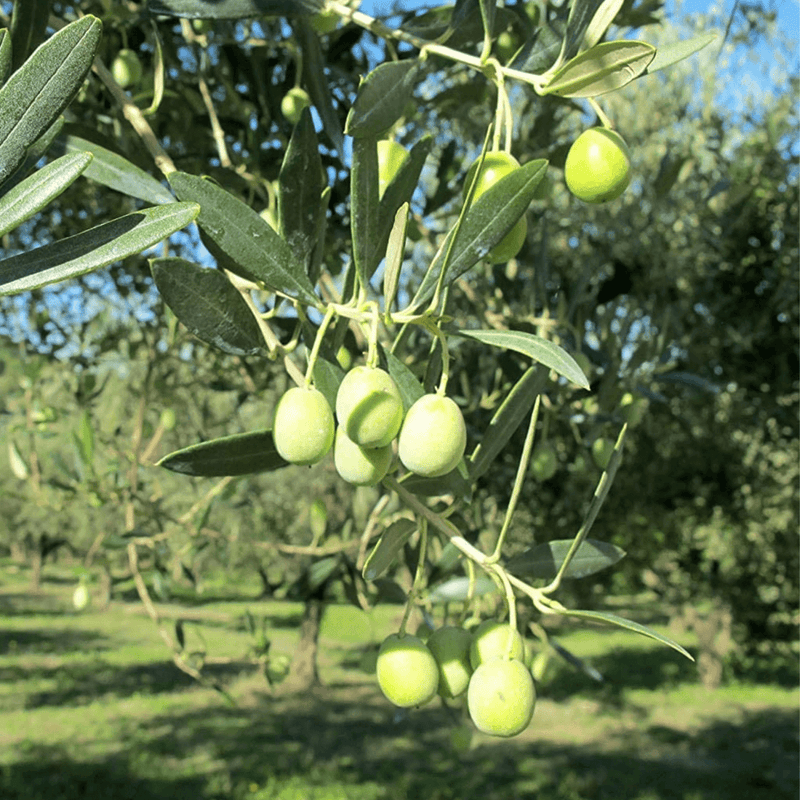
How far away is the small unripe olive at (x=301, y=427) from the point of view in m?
0.64

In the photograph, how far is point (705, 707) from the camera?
10.6m

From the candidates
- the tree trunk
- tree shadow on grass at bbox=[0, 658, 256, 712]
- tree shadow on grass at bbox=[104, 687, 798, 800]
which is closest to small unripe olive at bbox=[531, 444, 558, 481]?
tree shadow on grass at bbox=[104, 687, 798, 800]

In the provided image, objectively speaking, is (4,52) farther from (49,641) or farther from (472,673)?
(49,641)

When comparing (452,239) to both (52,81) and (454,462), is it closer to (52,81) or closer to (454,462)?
(454,462)

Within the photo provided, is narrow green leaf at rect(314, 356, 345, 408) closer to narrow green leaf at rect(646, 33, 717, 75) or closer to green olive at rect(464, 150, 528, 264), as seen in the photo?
green olive at rect(464, 150, 528, 264)

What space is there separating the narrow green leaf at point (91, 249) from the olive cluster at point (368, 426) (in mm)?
153

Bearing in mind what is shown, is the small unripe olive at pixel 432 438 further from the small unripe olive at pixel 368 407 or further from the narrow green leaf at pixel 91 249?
the narrow green leaf at pixel 91 249

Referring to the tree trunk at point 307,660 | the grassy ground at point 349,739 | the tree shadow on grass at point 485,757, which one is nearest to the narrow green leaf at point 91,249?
the grassy ground at point 349,739

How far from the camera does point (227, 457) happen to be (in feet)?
2.39

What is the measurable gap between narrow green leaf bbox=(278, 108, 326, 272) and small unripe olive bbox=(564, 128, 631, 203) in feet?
0.74

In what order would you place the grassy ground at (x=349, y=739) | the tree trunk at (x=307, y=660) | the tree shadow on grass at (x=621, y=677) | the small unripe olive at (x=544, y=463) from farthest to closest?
the tree trunk at (x=307, y=660) → the tree shadow on grass at (x=621, y=677) → the grassy ground at (x=349, y=739) → the small unripe olive at (x=544, y=463)

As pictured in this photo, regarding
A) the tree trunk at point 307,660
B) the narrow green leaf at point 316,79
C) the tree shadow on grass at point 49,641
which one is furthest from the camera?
the tree shadow on grass at point 49,641

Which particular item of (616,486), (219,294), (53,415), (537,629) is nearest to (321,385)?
(219,294)

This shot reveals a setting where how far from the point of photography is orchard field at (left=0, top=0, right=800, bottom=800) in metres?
0.67
